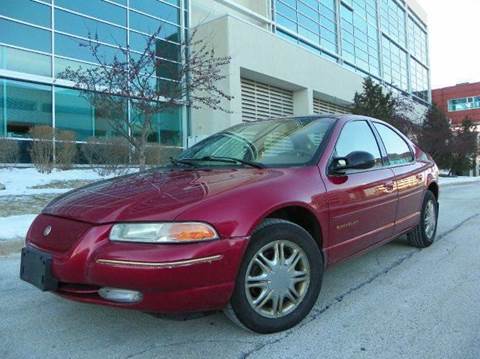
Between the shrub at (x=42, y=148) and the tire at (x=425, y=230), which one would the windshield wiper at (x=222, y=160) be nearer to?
the tire at (x=425, y=230)

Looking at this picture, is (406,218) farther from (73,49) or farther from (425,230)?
(73,49)

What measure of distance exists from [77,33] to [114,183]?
47.4ft

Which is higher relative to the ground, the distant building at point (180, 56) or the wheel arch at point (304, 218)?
the distant building at point (180, 56)

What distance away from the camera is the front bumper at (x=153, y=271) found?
268 centimetres

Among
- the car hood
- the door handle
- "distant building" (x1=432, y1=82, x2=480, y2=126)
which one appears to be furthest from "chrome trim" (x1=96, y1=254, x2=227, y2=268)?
"distant building" (x1=432, y1=82, x2=480, y2=126)

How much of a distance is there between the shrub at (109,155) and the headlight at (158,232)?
11.0 metres

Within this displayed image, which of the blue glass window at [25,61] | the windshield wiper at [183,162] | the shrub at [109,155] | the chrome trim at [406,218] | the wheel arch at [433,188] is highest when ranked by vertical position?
the blue glass window at [25,61]

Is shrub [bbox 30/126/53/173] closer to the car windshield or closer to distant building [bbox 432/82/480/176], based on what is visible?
the car windshield

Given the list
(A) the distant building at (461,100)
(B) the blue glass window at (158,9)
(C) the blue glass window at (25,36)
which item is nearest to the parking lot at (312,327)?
(C) the blue glass window at (25,36)

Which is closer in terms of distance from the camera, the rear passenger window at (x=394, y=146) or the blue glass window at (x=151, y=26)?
the rear passenger window at (x=394, y=146)

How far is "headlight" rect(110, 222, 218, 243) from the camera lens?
2746 millimetres

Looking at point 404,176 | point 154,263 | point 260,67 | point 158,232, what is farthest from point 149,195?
point 260,67

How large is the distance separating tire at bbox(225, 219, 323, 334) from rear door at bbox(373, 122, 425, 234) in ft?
5.57

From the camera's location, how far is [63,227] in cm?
305
